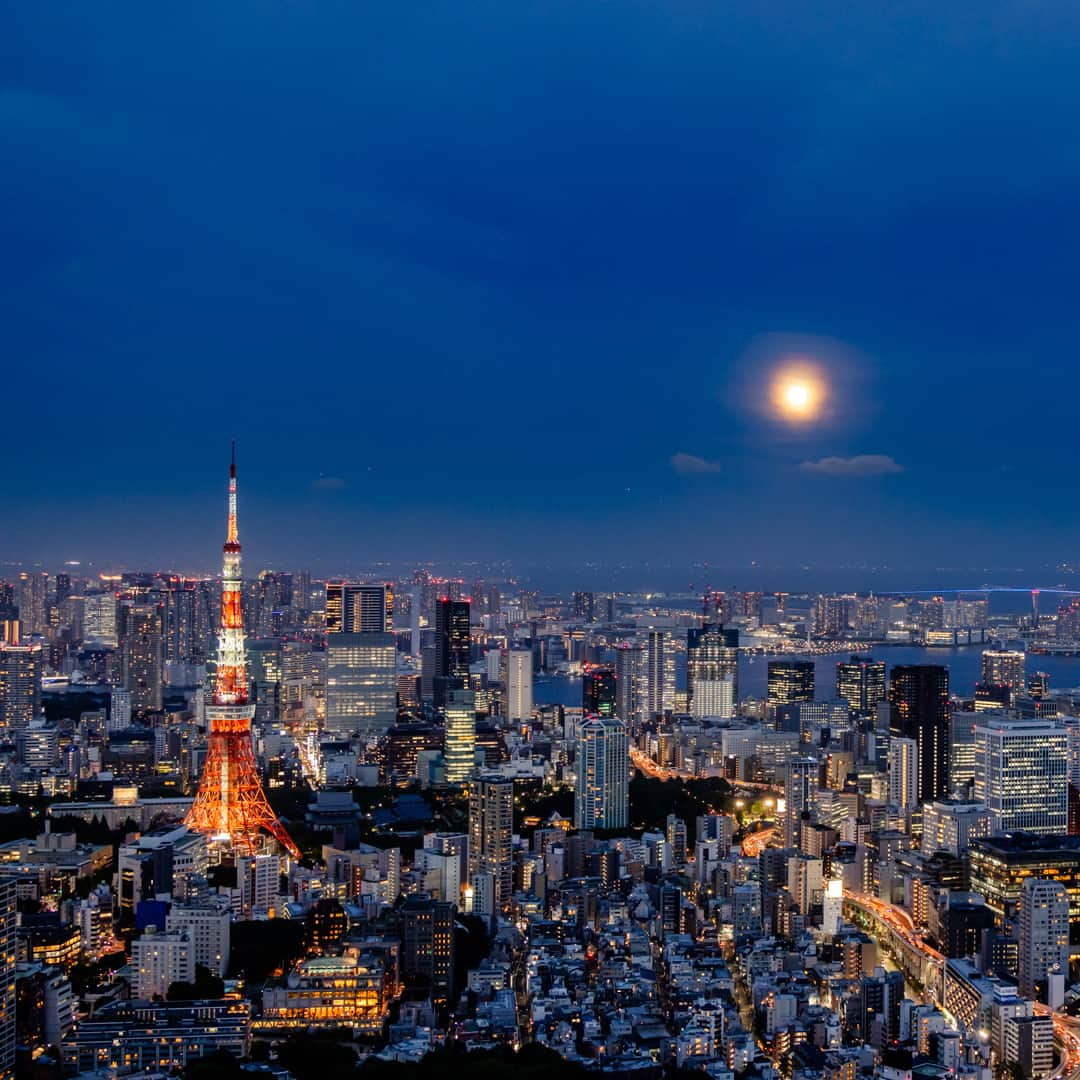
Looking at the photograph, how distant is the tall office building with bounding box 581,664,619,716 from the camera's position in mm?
16984

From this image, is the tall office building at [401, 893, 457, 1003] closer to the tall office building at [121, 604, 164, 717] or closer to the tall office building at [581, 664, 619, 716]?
the tall office building at [581, 664, 619, 716]

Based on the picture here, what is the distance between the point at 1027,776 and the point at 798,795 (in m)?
1.80

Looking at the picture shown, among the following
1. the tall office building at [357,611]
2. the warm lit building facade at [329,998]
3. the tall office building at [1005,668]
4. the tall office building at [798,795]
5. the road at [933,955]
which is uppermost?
the tall office building at [357,611]

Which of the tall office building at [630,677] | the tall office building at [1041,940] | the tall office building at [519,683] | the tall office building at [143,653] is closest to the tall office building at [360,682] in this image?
the tall office building at [519,683]

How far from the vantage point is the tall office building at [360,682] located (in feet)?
55.5

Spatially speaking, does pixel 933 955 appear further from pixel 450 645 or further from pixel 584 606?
pixel 450 645

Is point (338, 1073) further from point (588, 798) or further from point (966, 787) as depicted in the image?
point (966, 787)

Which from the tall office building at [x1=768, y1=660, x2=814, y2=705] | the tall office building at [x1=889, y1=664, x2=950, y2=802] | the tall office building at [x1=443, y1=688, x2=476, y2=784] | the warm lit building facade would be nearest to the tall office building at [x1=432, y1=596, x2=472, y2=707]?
the tall office building at [x1=443, y1=688, x2=476, y2=784]

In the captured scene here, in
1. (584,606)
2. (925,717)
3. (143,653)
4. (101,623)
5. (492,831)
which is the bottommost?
(492,831)

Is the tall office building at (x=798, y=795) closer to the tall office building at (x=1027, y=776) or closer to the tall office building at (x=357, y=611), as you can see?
the tall office building at (x=1027, y=776)

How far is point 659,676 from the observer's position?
60.8 ft

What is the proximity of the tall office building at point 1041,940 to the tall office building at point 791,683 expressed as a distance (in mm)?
9499

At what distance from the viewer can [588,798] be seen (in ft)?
38.5

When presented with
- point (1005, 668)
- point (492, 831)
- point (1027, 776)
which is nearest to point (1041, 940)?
point (492, 831)
